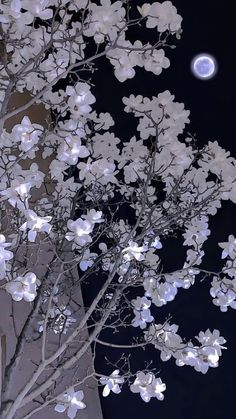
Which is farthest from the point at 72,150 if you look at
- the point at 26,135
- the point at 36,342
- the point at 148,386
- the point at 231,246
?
the point at 36,342

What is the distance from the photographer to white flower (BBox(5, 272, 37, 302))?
94cm

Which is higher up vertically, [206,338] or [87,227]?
[87,227]

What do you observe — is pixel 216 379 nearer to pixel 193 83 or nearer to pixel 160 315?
→ pixel 160 315

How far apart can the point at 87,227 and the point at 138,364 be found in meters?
1.26

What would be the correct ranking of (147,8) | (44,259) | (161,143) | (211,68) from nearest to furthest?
(147,8) < (161,143) < (211,68) < (44,259)

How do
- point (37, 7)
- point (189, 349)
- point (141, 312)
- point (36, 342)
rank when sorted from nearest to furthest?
point (37, 7), point (189, 349), point (141, 312), point (36, 342)

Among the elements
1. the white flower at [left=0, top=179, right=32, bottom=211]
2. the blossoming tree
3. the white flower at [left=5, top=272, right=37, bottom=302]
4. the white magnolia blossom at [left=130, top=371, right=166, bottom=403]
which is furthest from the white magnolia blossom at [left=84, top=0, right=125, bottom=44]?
the white magnolia blossom at [left=130, top=371, right=166, bottom=403]

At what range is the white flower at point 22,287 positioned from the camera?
3.08ft

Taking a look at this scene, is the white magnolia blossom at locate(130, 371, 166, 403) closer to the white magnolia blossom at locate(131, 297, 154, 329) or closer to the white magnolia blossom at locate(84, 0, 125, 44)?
the white magnolia blossom at locate(131, 297, 154, 329)

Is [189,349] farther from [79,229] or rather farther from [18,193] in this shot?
[18,193]

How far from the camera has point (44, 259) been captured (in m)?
2.06

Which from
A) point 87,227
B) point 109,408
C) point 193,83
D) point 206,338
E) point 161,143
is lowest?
point 109,408

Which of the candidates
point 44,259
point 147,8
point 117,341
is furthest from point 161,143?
point 117,341

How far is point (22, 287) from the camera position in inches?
37.2
